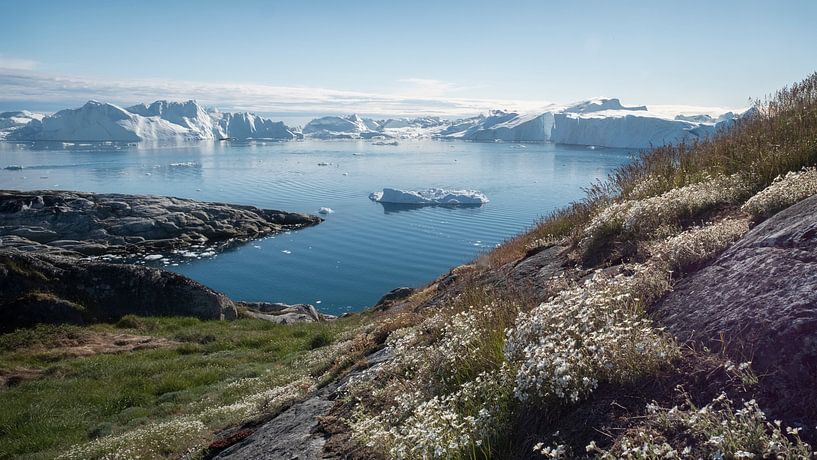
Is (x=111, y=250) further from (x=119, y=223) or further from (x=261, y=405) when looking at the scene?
(x=261, y=405)

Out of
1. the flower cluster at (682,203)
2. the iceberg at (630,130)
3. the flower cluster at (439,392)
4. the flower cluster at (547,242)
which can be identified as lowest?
the flower cluster at (439,392)

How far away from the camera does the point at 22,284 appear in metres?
22.9

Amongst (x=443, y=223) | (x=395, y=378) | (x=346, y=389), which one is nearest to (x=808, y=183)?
(x=395, y=378)

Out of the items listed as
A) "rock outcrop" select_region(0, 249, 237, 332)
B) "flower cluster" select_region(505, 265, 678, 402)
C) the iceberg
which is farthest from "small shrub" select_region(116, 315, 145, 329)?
the iceberg

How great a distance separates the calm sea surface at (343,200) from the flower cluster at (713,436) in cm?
3823

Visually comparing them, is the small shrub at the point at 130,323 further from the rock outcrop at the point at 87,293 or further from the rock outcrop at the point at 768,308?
the rock outcrop at the point at 768,308

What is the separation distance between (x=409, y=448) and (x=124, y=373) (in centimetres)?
1453

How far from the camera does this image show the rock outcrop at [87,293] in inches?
874

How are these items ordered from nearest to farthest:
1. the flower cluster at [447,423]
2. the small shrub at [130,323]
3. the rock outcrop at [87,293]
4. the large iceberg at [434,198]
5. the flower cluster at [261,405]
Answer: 1. the flower cluster at [447,423]
2. the flower cluster at [261,405]
3. the rock outcrop at [87,293]
4. the small shrub at [130,323]
5. the large iceberg at [434,198]

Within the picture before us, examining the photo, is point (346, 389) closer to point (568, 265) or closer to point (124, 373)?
point (568, 265)

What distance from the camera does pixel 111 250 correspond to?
61438 millimetres

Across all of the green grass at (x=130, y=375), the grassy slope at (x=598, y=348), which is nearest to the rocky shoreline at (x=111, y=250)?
the green grass at (x=130, y=375)

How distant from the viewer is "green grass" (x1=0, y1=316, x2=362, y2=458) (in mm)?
12375

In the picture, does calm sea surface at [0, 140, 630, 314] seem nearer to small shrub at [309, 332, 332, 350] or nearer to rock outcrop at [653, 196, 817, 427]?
small shrub at [309, 332, 332, 350]
